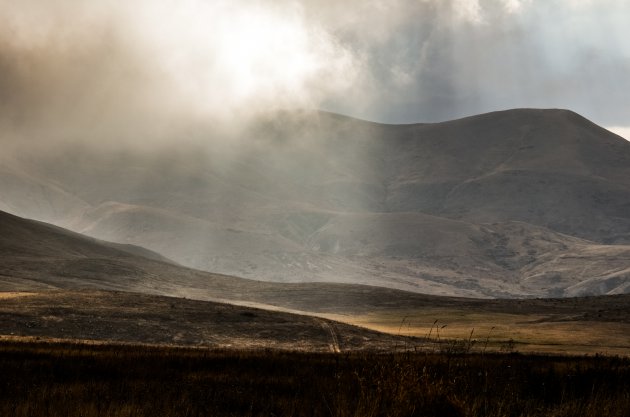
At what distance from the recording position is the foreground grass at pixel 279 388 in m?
9.65

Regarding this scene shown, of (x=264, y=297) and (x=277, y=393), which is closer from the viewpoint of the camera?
(x=277, y=393)

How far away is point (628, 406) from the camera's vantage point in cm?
1085

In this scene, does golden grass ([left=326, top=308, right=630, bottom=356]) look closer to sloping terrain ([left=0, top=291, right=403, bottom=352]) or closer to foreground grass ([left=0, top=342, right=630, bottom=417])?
sloping terrain ([left=0, top=291, right=403, bottom=352])

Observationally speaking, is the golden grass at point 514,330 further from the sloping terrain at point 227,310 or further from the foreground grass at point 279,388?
the foreground grass at point 279,388

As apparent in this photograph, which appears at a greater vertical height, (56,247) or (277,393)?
(56,247)

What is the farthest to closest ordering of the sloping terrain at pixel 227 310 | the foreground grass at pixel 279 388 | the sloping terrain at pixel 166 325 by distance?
the sloping terrain at pixel 227 310 < the sloping terrain at pixel 166 325 < the foreground grass at pixel 279 388

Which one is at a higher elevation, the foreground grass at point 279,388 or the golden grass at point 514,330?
the golden grass at point 514,330

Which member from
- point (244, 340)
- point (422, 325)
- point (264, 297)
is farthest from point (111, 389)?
point (264, 297)

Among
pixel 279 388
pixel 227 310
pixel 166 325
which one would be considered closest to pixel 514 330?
pixel 227 310

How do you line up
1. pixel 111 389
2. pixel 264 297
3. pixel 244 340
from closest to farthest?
pixel 111 389 → pixel 244 340 → pixel 264 297

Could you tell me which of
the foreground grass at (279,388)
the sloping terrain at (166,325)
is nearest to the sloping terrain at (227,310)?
the sloping terrain at (166,325)

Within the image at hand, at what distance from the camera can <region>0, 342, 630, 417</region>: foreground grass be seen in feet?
31.7

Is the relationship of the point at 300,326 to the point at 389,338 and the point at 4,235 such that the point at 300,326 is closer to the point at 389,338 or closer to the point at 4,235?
the point at 389,338

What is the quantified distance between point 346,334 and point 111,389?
46.4 metres
